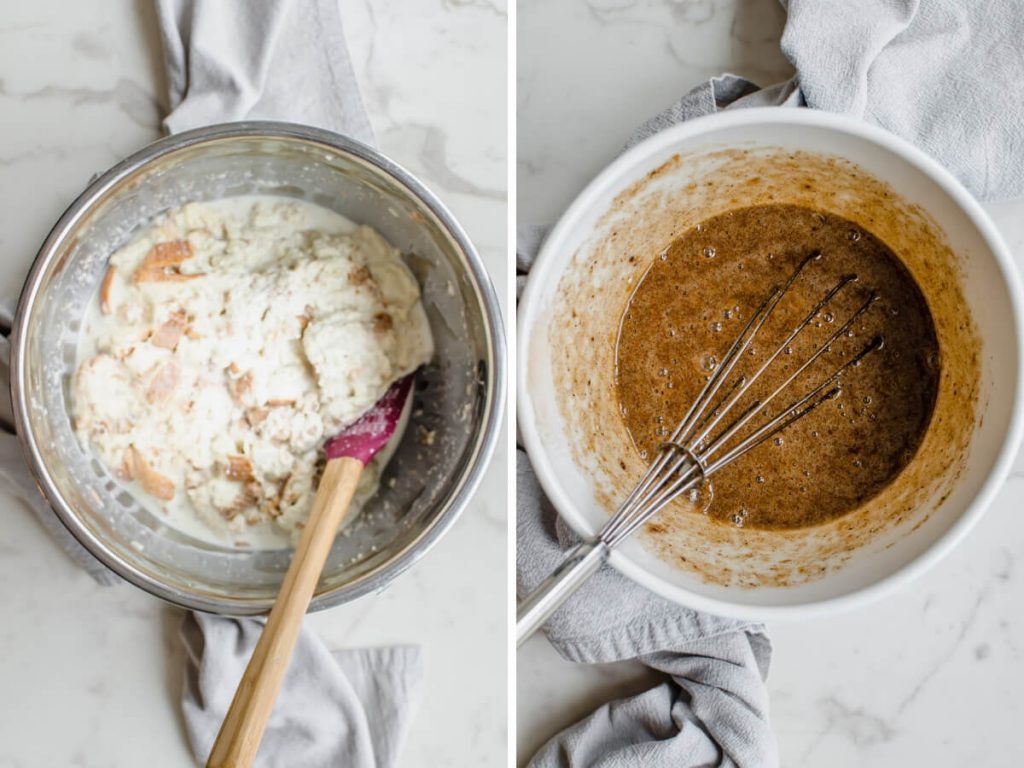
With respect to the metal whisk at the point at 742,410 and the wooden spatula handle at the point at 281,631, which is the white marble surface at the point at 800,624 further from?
the wooden spatula handle at the point at 281,631

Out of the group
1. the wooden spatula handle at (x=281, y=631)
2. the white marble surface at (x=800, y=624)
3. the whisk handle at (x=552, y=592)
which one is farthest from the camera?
the white marble surface at (x=800, y=624)

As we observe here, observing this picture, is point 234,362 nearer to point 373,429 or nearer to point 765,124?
point 373,429

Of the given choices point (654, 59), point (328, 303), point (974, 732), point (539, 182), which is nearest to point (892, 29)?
point (654, 59)

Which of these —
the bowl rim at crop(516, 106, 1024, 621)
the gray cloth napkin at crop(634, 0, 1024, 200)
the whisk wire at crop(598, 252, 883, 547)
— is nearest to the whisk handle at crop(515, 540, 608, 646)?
the bowl rim at crop(516, 106, 1024, 621)

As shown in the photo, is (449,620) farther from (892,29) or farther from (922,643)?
(892,29)

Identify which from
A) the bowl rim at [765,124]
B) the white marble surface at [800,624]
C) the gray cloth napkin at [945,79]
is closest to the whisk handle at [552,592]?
the bowl rim at [765,124]

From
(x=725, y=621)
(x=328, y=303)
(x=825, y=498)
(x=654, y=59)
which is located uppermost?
(x=654, y=59)

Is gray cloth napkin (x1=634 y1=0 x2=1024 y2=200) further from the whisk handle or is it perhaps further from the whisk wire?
the whisk handle
